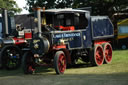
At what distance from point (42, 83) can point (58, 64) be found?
2152 millimetres

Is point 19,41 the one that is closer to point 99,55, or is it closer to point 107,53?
point 99,55

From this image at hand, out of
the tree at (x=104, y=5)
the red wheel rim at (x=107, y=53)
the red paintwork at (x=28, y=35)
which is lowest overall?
the red wheel rim at (x=107, y=53)

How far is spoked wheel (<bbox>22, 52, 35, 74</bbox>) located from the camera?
1138cm

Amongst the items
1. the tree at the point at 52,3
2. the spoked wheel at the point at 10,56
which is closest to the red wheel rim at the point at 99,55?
the spoked wheel at the point at 10,56

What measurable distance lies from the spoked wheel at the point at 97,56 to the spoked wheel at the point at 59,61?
2157 mm

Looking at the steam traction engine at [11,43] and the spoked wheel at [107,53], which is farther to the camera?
the spoked wheel at [107,53]

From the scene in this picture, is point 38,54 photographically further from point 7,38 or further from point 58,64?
point 7,38

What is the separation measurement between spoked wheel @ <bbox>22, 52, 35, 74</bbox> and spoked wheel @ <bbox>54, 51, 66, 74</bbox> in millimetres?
1238

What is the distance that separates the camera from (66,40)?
1180 centimetres

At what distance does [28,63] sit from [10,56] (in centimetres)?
179

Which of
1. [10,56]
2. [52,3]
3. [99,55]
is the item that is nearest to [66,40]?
[99,55]

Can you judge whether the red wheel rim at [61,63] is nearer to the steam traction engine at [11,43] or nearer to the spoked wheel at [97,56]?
the spoked wheel at [97,56]

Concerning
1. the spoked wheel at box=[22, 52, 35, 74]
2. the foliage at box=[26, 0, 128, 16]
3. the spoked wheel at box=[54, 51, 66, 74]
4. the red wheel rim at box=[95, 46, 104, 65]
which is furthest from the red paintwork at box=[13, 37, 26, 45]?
the foliage at box=[26, 0, 128, 16]

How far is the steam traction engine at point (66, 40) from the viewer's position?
1103 cm
